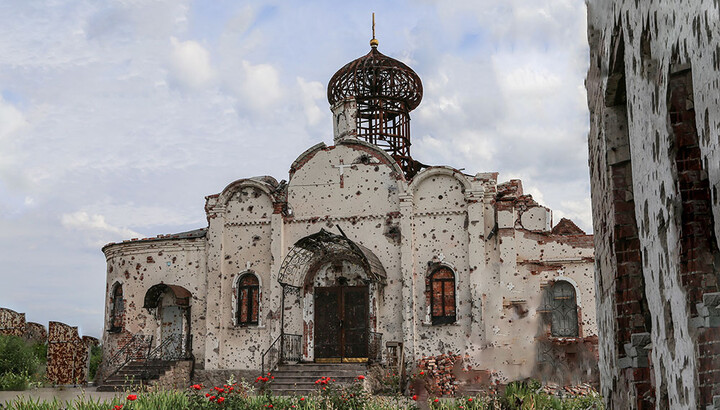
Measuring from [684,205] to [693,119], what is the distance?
0.44 metres

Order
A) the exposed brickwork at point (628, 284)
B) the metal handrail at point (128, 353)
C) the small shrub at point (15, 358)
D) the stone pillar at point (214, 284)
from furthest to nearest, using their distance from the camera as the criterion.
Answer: the small shrub at point (15, 358)
the metal handrail at point (128, 353)
the stone pillar at point (214, 284)
the exposed brickwork at point (628, 284)

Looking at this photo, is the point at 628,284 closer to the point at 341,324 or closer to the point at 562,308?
the point at 562,308

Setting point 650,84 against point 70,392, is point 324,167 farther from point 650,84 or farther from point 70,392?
point 650,84

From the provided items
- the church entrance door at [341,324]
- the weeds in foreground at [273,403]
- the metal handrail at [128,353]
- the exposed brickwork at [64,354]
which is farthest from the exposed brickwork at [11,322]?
the weeds in foreground at [273,403]

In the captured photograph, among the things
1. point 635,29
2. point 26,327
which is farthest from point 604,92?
point 26,327

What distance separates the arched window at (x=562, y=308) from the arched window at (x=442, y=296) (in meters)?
2.60

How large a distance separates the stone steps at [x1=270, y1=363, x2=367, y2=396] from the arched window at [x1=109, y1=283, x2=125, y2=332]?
6.17 meters

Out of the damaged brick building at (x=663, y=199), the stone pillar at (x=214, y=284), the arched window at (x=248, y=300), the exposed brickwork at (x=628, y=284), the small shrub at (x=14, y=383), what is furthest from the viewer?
the arched window at (x=248, y=300)

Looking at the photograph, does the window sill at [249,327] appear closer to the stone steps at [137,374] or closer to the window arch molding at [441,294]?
the stone steps at [137,374]

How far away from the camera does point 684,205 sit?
3.32m

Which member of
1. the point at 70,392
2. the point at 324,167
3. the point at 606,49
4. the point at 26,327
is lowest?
the point at 70,392

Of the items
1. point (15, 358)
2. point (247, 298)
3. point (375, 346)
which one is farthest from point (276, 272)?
point (15, 358)

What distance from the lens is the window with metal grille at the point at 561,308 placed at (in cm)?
1809

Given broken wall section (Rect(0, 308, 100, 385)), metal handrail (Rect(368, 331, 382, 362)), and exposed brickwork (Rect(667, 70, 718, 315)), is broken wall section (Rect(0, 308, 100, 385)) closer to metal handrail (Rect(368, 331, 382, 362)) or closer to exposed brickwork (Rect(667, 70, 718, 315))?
metal handrail (Rect(368, 331, 382, 362))
